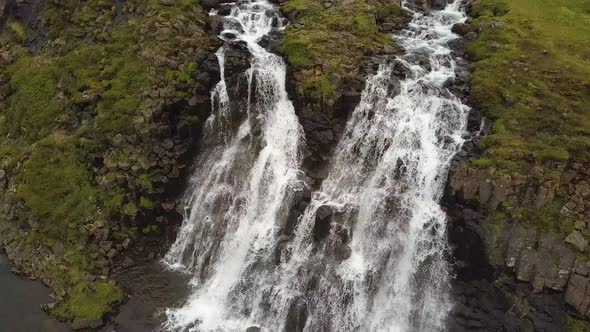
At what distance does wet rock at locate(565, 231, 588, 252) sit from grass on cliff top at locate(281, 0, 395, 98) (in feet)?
43.7

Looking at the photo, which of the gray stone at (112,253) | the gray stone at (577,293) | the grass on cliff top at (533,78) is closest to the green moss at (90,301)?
the gray stone at (112,253)

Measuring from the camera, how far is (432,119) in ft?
80.4

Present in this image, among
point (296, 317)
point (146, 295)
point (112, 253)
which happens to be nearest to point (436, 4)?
point (296, 317)

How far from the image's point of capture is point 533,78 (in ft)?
84.0

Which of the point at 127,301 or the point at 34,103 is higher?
the point at 34,103

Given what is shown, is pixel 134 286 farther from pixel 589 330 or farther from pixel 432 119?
pixel 589 330

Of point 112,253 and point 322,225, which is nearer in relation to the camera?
point 322,225

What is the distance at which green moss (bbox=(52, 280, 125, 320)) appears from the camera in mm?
21484

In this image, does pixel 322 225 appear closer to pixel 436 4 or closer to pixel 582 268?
pixel 582 268

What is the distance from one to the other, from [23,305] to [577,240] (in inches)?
972

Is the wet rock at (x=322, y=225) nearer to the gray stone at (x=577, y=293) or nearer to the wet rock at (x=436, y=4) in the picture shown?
the gray stone at (x=577, y=293)

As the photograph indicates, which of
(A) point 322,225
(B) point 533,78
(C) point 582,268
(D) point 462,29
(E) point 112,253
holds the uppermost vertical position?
(D) point 462,29

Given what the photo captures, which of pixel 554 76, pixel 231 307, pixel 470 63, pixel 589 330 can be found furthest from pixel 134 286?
pixel 554 76

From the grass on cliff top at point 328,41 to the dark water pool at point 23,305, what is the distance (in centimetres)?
1687
